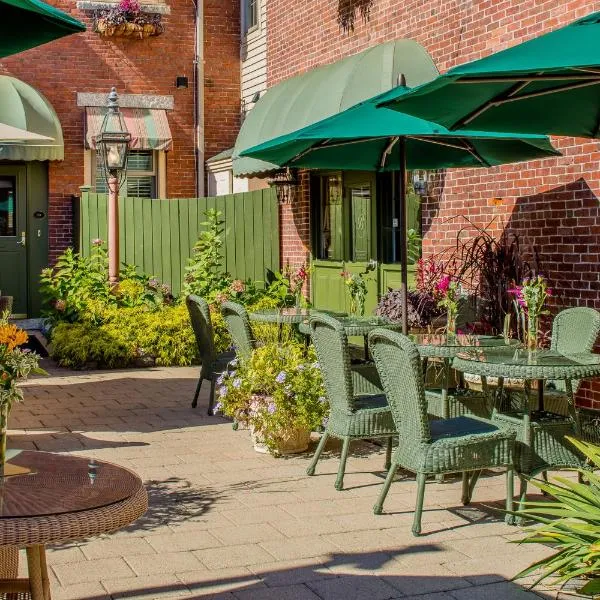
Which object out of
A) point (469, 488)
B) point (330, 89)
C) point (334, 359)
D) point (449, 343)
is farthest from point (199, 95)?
point (469, 488)

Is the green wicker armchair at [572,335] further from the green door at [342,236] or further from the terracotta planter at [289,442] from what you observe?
the green door at [342,236]

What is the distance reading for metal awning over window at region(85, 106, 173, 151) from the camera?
52.0 feet

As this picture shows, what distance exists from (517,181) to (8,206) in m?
9.28

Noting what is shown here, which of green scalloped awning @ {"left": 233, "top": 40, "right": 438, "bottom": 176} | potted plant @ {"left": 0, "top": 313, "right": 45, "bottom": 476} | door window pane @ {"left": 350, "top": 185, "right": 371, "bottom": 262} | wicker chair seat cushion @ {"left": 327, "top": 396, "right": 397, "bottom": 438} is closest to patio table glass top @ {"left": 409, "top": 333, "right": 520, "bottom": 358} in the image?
wicker chair seat cushion @ {"left": 327, "top": 396, "right": 397, "bottom": 438}

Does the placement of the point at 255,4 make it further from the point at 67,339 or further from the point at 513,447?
the point at 513,447

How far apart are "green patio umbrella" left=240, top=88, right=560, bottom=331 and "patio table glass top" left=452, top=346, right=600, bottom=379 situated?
155 centimetres

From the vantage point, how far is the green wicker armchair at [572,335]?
6603 millimetres

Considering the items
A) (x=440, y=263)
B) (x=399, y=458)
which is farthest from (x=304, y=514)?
(x=440, y=263)

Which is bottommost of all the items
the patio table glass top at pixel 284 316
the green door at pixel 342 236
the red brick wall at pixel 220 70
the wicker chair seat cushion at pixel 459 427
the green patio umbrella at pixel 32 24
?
the wicker chair seat cushion at pixel 459 427

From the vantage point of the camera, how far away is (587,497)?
3816 mm

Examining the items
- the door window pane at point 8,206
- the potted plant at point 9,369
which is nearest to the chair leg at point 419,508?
the potted plant at point 9,369

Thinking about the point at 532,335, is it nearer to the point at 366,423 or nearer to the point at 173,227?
the point at 366,423

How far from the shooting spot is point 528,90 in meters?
5.34

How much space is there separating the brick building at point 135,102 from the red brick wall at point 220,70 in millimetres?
16
